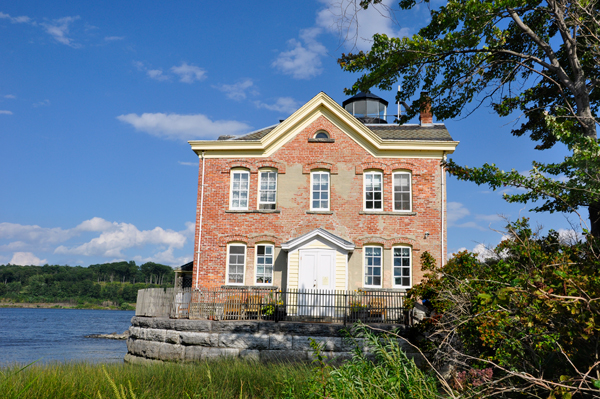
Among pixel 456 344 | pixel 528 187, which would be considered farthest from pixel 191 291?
pixel 528 187

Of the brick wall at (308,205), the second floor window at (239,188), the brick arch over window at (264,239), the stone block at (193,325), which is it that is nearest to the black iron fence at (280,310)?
the stone block at (193,325)

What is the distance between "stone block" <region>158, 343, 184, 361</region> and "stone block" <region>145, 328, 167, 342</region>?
27cm

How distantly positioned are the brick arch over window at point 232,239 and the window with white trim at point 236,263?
196mm

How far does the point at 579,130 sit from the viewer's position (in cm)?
1045

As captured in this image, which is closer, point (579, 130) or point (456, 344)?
point (456, 344)

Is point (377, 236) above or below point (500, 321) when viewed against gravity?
above

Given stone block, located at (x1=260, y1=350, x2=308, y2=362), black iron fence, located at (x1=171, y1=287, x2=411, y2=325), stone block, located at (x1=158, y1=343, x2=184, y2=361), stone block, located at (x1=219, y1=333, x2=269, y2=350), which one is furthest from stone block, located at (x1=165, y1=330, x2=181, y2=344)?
stone block, located at (x1=260, y1=350, x2=308, y2=362)

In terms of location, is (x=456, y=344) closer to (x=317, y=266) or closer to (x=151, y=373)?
(x=151, y=373)

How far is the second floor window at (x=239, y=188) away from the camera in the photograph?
1927 cm

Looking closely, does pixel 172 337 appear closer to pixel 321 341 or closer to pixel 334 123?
pixel 321 341

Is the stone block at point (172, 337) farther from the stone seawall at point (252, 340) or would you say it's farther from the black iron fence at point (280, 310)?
the black iron fence at point (280, 310)

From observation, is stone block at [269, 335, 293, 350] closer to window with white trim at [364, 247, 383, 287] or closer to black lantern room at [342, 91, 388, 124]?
window with white trim at [364, 247, 383, 287]

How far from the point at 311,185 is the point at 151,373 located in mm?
12402

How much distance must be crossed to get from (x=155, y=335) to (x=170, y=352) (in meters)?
1.18
